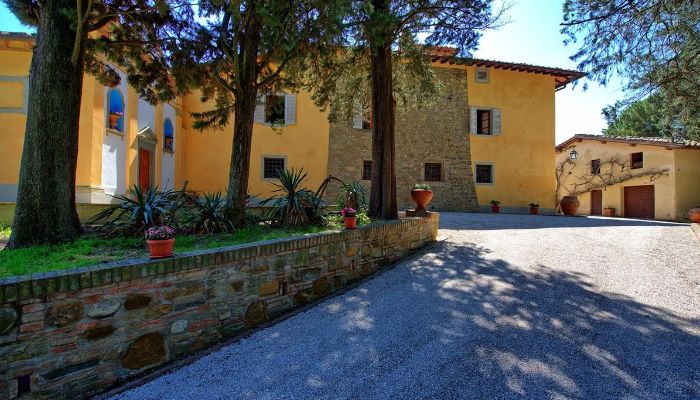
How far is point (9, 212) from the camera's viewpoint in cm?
742

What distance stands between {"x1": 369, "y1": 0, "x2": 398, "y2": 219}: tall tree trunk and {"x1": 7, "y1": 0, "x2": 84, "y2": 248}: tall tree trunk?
4.95 metres

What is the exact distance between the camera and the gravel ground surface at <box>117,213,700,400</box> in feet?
8.79

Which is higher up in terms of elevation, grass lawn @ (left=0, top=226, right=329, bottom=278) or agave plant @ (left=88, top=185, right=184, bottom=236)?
A: agave plant @ (left=88, top=185, right=184, bottom=236)

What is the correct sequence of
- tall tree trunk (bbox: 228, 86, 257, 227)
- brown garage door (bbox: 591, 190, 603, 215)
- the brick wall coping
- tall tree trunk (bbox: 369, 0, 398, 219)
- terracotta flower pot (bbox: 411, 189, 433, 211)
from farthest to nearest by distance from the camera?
brown garage door (bbox: 591, 190, 603, 215), terracotta flower pot (bbox: 411, 189, 433, 211), tall tree trunk (bbox: 369, 0, 398, 219), tall tree trunk (bbox: 228, 86, 257, 227), the brick wall coping

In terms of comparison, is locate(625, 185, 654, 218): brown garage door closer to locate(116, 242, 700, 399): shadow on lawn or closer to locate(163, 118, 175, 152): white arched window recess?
locate(116, 242, 700, 399): shadow on lawn

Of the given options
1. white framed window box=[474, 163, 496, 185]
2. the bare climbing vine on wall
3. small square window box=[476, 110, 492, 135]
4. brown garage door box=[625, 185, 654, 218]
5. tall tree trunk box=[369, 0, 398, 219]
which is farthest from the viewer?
the bare climbing vine on wall

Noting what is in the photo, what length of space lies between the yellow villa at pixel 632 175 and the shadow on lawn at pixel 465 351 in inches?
654

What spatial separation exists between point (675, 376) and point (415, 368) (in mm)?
1851

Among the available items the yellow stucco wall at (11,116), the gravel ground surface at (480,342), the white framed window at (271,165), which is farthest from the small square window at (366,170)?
the yellow stucco wall at (11,116)

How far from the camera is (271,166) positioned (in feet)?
49.5

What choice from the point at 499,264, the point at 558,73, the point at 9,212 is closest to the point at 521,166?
the point at 558,73

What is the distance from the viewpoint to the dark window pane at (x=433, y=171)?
1653 cm

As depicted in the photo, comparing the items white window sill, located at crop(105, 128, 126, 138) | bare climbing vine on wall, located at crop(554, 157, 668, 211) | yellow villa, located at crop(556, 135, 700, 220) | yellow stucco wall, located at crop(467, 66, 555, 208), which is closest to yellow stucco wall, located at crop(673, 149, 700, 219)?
yellow villa, located at crop(556, 135, 700, 220)

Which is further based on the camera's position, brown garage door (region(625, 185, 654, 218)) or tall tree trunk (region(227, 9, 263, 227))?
brown garage door (region(625, 185, 654, 218))
